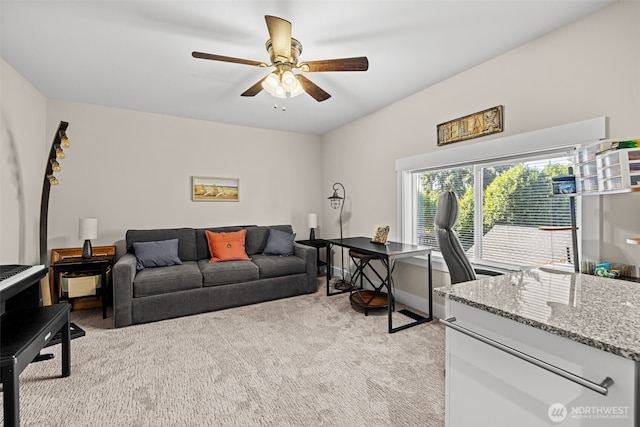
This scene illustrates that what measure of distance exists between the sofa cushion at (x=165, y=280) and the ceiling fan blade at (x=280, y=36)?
250 centimetres

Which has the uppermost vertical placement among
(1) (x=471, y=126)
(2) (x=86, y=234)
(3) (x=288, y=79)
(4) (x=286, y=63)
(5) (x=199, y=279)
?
(4) (x=286, y=63)

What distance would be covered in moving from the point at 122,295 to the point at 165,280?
399mm

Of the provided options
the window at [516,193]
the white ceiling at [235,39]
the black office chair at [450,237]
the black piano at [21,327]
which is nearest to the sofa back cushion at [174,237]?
the black piano at [21,327]

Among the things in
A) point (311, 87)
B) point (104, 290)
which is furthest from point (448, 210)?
point (104, 290)

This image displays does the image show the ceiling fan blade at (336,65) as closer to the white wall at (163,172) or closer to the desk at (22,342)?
the desk at (22,342)

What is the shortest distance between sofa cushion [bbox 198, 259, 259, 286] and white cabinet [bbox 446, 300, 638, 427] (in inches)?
109

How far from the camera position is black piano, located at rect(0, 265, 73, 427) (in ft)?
4.58

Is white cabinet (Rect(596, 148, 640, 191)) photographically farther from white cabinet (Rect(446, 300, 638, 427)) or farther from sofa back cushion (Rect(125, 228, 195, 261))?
sofa back cushion (Rect(125, 228, 195, 261))

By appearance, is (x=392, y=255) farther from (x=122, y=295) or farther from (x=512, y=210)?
(x=122, y=295)

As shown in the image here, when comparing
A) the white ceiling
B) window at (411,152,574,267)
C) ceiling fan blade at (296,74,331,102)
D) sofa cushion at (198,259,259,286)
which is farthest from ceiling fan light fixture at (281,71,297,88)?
sofa cushion at (198,259,259,286)

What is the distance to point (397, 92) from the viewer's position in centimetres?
327

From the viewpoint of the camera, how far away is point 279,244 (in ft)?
13.8

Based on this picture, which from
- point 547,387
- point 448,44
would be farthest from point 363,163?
point 547,387

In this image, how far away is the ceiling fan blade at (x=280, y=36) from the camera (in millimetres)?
1670
